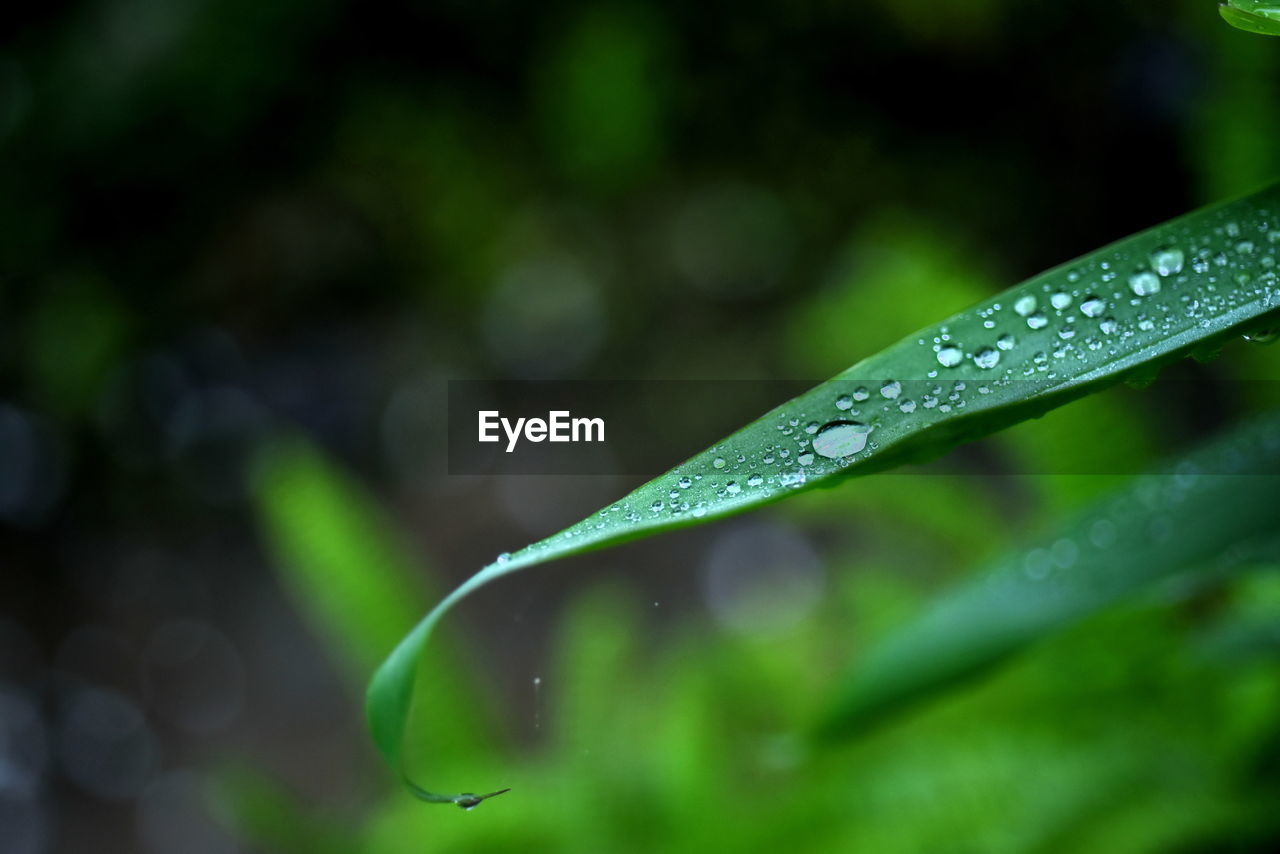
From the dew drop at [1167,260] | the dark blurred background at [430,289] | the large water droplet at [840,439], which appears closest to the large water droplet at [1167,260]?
the dew drop at [1167,260]

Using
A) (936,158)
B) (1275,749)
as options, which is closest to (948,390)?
(1275,749)

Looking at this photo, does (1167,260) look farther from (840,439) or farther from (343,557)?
(343,557)

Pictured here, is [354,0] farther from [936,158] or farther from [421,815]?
[421,815]

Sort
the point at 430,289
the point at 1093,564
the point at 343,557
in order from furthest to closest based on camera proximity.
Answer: the point at 430,289 → the point at 343,557 → the point at 1093,564

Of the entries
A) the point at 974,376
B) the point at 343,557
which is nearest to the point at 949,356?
the point at 974,376

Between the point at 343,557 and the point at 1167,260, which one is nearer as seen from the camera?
the point at 1167,260

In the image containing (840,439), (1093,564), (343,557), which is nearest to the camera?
(840,439)
